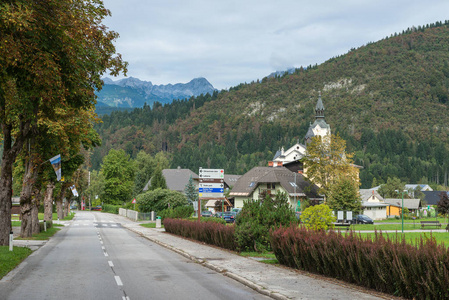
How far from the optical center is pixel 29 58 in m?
13.1

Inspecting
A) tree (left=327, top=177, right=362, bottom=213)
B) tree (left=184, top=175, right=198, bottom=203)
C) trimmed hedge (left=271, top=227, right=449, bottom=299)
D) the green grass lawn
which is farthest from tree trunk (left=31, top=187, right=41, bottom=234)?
tree (left=184, top=175, right=198, bottom=203)

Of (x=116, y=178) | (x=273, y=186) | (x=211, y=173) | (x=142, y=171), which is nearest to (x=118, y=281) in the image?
(x=211, y=173)

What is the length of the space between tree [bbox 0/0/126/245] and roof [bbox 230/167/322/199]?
215 feet

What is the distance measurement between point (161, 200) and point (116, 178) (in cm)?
5489

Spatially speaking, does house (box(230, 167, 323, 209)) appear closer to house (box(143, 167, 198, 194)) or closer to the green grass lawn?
house (box(143, 167, 198, 194))

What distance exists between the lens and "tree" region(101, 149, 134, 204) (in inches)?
4373

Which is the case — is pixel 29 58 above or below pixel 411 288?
above

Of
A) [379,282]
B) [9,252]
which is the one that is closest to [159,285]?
[379,282]

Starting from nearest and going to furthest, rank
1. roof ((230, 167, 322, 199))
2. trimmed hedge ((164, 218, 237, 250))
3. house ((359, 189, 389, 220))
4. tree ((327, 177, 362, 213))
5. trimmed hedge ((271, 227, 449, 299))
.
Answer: trimmed hedge ((271, 227, 449, 299)) → trimmed hedge ((164, 218, 237, 250)) → tree ((327, 177, 362, 213)) → roof ((230, 167, 322, 199)) → house ((359, 189, 389, 220))

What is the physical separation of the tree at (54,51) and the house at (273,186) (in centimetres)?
6565

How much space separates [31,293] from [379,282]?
8327 millimetres

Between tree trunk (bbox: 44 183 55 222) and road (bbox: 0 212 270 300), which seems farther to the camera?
tree trunk (bbox: 44 183 55 222)

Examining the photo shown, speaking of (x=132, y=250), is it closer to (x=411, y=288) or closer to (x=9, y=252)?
(x=9, y=252)

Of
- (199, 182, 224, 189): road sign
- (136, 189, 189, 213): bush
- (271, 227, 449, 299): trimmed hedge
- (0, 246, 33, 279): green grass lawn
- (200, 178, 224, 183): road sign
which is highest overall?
(200, 178, 224, 183): road sign
